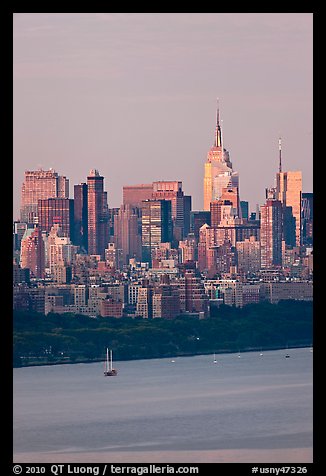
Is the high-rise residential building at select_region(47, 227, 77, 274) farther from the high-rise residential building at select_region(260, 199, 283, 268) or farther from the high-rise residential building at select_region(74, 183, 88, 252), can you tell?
the high-rise residential building at select_region(260, 199, 283, 268)

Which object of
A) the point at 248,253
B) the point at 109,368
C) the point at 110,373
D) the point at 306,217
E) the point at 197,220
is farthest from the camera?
the point at 197,220

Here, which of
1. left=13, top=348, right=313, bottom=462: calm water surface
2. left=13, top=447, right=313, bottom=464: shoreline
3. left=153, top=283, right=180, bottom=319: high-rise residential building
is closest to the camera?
left=13, top=447, right=313, bottom=464: shoreline

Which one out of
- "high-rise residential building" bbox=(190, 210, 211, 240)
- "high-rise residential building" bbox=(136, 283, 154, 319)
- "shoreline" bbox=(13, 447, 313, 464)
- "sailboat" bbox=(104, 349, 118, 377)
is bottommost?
"sailboat" bbox=(104, 349, 118, 377)

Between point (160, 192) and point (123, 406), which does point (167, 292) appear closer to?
point (160, 192)

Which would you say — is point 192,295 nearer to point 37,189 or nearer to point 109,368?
point 37,189

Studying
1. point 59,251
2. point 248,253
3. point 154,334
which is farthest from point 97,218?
point 154,334

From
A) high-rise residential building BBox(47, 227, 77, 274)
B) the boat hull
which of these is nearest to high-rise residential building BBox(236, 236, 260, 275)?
high-rise residential building BBox(47, 227, 77, 274)
